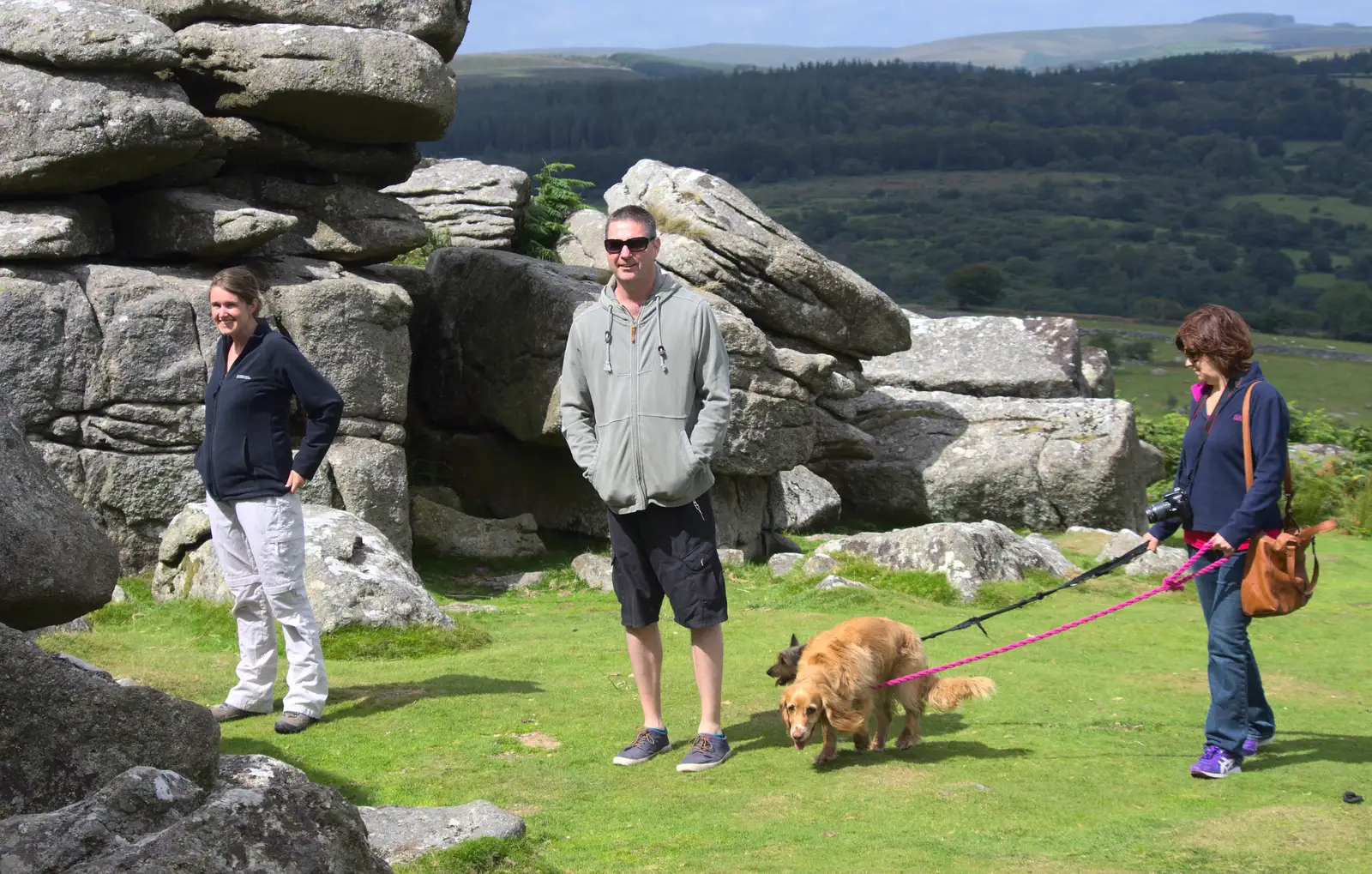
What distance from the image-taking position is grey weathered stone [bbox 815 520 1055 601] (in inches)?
660

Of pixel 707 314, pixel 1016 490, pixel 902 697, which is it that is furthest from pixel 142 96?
pixel 1016 490

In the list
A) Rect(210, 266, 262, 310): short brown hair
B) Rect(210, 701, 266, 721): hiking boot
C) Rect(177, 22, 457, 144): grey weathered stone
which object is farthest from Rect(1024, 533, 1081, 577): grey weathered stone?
Rect(210, 266, 262, 310): short brown hair

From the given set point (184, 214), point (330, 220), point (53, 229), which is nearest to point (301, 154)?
point (330, 220)

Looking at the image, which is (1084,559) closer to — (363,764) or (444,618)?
(444,618)

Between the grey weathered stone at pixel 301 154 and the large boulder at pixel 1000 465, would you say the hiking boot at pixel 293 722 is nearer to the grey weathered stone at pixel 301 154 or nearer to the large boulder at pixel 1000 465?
the grey weathered stone at pixel 301 154

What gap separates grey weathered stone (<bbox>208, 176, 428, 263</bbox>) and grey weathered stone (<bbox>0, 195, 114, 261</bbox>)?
176 centimetres

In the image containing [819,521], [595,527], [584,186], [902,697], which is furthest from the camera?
[584,186]

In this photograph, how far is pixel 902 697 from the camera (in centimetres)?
940

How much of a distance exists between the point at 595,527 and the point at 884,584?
5.11 metres

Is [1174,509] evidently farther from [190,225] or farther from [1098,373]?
[1098,373]

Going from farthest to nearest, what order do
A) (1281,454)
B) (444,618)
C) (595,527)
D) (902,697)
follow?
(595,527) → (444,618) → (902,697) → (1281,454)

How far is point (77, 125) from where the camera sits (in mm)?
15352

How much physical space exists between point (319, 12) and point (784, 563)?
9.23 m

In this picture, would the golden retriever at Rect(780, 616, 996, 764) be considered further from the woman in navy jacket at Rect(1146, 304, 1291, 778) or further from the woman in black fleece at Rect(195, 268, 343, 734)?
the woman in black fleece at Rect(195, 268, 343, 734)
